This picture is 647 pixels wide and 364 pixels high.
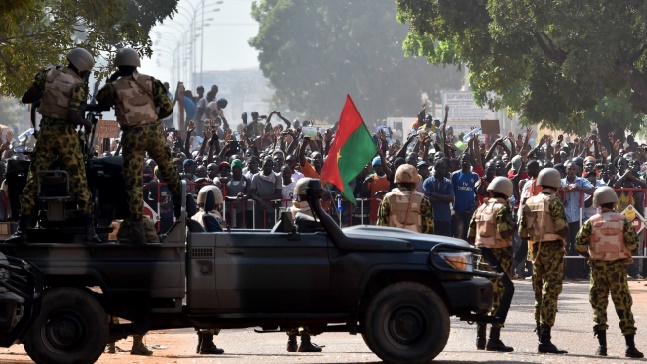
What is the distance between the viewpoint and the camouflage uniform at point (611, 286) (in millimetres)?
13797

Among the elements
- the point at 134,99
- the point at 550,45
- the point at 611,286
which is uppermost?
the point at 550,45

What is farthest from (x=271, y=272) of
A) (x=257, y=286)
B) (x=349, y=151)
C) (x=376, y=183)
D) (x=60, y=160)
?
(x=376, y=183)

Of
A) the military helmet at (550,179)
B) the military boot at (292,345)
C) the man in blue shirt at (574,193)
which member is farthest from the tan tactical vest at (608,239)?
the man in blue shirt at (574,193)

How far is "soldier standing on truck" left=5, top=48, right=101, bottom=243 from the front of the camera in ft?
37.6

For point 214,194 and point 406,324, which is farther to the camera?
point 214,194

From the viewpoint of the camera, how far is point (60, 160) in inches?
456

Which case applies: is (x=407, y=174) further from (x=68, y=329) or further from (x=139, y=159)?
(x=68, y=329)

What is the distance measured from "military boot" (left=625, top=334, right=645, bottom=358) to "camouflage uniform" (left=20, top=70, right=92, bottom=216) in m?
5.33

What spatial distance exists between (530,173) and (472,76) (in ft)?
62.5

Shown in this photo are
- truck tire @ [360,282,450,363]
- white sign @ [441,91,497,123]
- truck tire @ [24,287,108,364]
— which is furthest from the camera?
white sign @ [441,91,497,123]

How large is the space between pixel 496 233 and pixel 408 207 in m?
1.02

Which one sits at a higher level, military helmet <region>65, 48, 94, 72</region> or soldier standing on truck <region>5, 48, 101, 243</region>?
military helmet <region>65, 48, 94, 72</region>

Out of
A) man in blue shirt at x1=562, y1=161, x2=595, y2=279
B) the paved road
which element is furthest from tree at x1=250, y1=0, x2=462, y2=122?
the paved road

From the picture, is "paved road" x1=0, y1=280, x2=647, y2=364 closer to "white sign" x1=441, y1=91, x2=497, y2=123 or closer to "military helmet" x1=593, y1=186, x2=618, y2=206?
"military helmet" x1=593, y1=186, x2=618, y2=206
